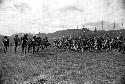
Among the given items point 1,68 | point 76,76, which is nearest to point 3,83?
point 1,68

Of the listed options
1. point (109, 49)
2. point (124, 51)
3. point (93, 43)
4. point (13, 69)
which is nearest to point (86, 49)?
point (93, 43)

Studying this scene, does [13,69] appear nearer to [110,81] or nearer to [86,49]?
[110,81]

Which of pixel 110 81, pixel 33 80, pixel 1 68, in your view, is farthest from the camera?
pixel 1 68

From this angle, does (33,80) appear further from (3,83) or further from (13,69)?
(13,69)

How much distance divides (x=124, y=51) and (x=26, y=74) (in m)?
22.5

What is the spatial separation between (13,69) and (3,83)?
324 cm

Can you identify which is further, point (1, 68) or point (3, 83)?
point (1, 68)

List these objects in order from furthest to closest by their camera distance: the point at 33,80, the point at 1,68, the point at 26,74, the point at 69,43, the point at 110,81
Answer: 1. the point at 69,43
2. the point at 1,68
3. the point at 26,74
4. the point at 33,80
5. the point at 110,81

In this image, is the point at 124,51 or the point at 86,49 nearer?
the point at 124,51

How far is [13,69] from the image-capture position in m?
15.1

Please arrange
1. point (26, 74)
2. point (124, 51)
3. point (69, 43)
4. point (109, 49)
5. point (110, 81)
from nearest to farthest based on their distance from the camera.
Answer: point (110, 81), point (26, 74), point (124, 51), point (109, 49), point (69, 43)

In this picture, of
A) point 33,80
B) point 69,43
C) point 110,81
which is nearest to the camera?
point 110,81

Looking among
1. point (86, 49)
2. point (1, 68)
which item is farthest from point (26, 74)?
point (86, 49)

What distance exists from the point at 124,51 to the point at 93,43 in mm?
7060
